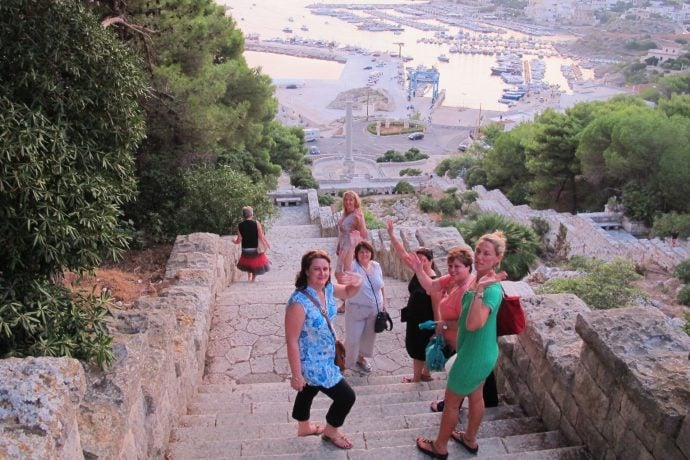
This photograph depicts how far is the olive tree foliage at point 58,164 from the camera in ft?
11.3

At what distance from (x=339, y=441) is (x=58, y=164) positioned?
7.88 feet

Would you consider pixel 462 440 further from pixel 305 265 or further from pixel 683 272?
pixel 683 272

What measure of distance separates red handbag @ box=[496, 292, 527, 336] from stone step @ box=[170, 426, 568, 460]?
26.9 inches

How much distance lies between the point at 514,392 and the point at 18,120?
381 cm

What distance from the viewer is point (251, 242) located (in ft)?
26.1

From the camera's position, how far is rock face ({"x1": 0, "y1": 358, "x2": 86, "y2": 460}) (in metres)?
2.17

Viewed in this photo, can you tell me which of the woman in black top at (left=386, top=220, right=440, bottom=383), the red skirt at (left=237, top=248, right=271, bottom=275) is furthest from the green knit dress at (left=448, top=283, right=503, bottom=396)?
the red skirt at (left=237, top=248, right=271, bottom=275)

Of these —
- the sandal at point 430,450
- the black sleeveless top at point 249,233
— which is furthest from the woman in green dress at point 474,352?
the black sleeveless top at point 249,233

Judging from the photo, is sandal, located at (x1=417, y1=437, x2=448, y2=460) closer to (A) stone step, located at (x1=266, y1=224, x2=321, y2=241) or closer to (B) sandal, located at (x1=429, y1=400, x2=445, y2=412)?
(B) sandal, located at (x1=429, y1=400, x2=445, y2=412)

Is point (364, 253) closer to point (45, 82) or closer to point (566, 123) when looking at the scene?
point (45, 82)

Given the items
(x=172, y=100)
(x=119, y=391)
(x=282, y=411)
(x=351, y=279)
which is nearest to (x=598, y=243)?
(x=172, y=100)

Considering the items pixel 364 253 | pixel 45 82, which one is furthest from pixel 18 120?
pixel 364 253

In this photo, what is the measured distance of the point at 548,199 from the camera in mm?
27438

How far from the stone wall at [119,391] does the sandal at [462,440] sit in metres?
1.76
